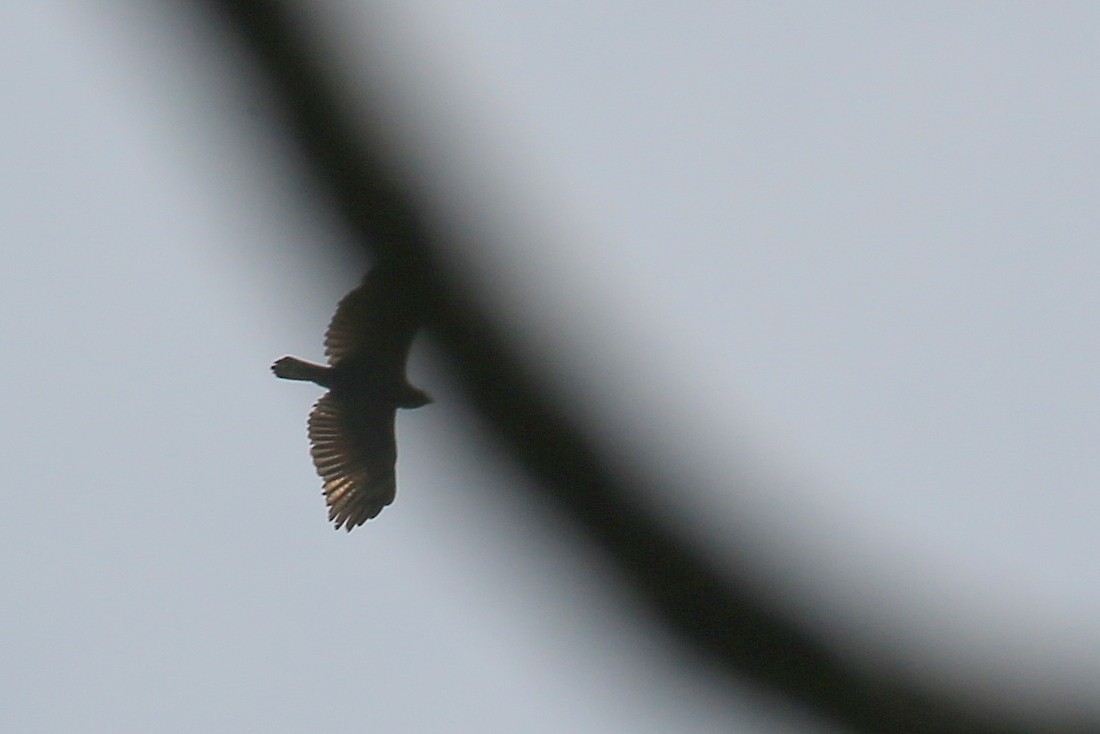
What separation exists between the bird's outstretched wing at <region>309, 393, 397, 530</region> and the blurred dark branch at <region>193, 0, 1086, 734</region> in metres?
6.76

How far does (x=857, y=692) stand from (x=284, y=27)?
1.21 metres

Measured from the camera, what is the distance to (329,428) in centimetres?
887

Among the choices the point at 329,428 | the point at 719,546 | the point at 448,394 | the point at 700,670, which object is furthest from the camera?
the point at 329,428

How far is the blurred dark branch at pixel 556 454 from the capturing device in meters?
1.10

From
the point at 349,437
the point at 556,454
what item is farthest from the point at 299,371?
the point at 556,454

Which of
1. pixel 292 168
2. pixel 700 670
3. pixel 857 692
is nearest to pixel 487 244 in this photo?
pixel 292 168

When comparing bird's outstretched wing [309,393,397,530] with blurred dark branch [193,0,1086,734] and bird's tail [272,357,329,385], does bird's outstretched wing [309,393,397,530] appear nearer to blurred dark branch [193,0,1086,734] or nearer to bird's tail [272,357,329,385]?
bird's tail [272,357,329,385]

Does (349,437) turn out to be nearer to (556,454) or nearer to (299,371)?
(299,371)

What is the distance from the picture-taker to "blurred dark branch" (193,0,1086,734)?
1.10 meters

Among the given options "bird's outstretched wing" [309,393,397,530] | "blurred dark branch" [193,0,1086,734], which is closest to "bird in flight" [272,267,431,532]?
"bird's outstretched wing" [309,393,397,530]

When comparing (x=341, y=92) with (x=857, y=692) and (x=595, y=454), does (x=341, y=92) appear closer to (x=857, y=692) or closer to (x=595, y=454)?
(x=595, y=454)

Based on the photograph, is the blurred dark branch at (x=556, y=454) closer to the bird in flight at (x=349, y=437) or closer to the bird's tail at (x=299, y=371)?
the bird in flight at (x=349, y=437)

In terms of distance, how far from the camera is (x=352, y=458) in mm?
8828

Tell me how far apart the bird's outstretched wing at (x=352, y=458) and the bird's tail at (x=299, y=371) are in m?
0.18
